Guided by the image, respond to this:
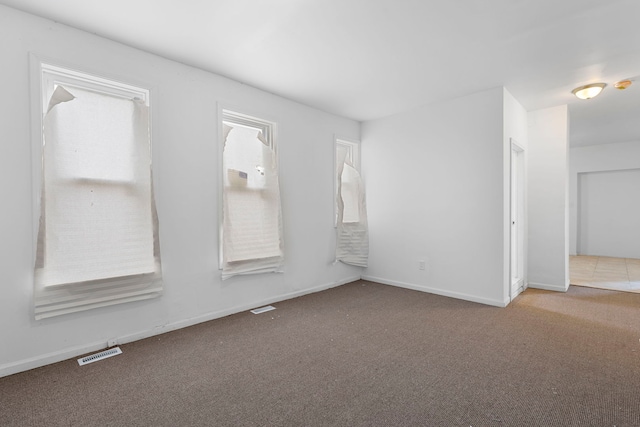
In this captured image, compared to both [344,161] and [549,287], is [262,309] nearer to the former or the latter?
[344,161]

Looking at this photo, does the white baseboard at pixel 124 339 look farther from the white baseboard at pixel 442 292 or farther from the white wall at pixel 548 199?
the white wall at pixel 548 199

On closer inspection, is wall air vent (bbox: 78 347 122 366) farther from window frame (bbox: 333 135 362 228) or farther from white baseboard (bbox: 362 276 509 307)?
white baseboard (bbox: 362 276 509 307)

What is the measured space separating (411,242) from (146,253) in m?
3.24

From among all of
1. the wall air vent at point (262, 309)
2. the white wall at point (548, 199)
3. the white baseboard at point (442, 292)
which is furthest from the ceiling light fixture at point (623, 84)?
the wall air vent at point (262, 309)

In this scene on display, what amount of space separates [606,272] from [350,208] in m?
4.60

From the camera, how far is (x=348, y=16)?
224 centimetres

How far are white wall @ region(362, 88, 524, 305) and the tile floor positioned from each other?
7.08ft

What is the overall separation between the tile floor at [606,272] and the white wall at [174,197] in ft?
12.4

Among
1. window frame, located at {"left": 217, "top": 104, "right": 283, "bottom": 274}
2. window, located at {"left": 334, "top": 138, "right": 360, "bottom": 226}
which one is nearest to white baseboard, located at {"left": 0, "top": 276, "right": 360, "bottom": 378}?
window frame, located at {"left": 217, "top": 104, "right": 283, "bottom": 274}

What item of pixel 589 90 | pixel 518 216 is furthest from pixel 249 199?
pixel 589 90

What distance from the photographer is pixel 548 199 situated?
4273 millimetres

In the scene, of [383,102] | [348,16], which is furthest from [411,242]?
[348,16]

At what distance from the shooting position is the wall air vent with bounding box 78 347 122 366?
2.27 m

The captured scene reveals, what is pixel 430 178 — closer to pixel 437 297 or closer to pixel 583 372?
pixel 437 297
